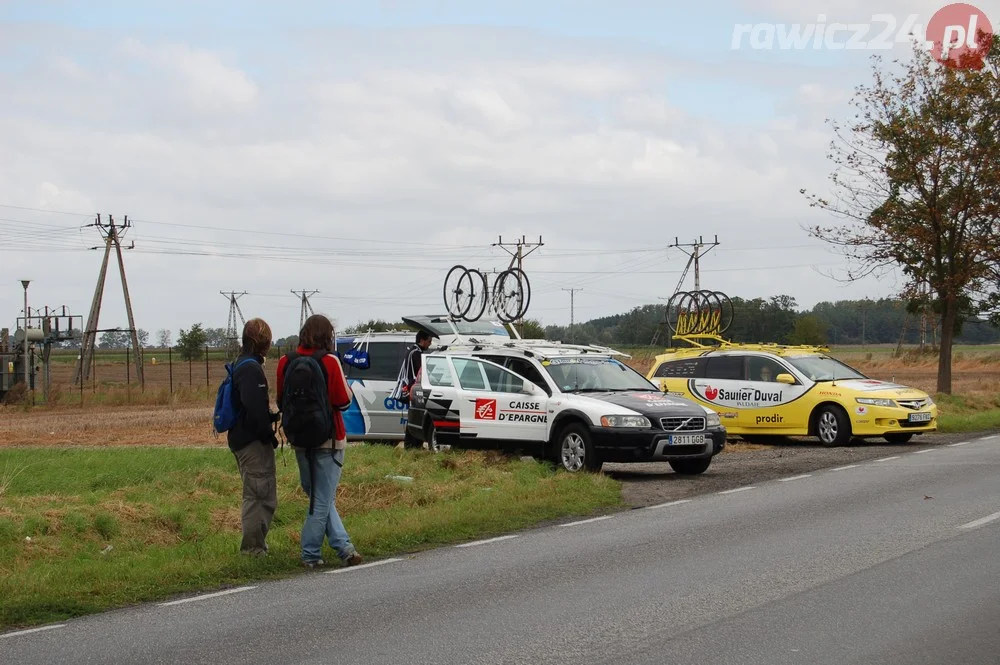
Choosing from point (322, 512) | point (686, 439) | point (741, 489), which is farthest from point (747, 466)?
point (322, 512)

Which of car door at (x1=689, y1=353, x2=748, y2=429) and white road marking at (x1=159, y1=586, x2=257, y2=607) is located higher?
car door at (x1=689, y1=353, x2=748, y2=429)

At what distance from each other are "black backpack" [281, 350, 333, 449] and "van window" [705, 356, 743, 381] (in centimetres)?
1480

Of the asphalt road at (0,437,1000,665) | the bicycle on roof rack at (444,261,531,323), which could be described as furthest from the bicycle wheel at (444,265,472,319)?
the asphalt road at (0,437,1000,665)

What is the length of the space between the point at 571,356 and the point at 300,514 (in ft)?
19.5

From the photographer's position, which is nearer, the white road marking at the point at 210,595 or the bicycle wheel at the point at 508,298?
the white road marking at the point at 210,595

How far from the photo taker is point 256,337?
938 cm

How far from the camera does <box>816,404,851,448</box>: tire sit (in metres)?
21.3

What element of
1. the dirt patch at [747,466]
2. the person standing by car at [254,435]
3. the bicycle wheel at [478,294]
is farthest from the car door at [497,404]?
the person standing by car at [254,435]

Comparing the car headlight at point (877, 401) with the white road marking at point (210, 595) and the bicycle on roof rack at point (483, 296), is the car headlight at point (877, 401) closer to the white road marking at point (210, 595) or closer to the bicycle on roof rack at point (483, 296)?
the bicycle on roof rack at point (483, 296)

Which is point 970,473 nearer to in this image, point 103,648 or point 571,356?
point 571,356

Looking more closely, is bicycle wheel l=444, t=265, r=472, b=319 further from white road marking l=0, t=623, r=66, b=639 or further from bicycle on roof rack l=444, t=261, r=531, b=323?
white road marking l=0, t=623, r=66, b=639

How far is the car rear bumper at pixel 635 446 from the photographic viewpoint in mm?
15477

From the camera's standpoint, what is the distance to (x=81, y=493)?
13.9 m

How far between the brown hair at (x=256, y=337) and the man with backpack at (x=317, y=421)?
20cm
